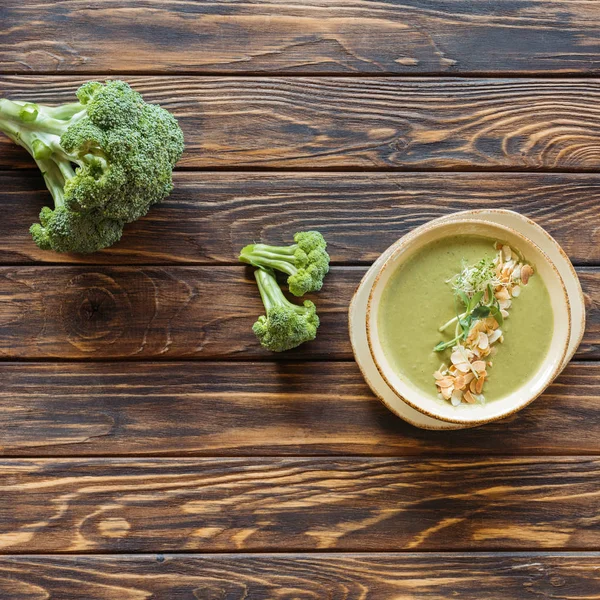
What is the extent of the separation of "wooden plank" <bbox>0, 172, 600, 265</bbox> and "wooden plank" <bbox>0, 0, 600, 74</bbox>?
263mm

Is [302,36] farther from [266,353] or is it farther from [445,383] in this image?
[445,383]

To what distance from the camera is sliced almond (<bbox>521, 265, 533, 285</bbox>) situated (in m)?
1.39

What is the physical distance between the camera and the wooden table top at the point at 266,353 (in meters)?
1.53

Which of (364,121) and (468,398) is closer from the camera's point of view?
(468,398)

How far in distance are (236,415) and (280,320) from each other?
27 cm

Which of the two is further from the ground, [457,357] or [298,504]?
[457,357]

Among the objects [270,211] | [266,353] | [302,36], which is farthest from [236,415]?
[302,36]

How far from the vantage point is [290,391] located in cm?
154

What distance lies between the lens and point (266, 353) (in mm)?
1537

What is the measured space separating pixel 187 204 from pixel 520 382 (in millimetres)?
841

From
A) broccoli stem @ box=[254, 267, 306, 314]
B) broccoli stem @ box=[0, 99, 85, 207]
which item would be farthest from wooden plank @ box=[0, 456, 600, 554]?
broccoli stem @ box=[0, 99, 85, 207]

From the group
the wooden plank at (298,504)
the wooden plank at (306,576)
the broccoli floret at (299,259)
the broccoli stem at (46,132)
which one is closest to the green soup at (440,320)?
the broccoli floret at (299,259)

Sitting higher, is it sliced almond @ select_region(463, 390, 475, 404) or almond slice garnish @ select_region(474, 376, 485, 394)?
almond slice garnish @ select_region(474, 376, 485, 394)

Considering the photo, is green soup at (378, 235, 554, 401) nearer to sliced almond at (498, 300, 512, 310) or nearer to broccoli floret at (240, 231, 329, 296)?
sliced almond at (498, 300, 512, 310)
